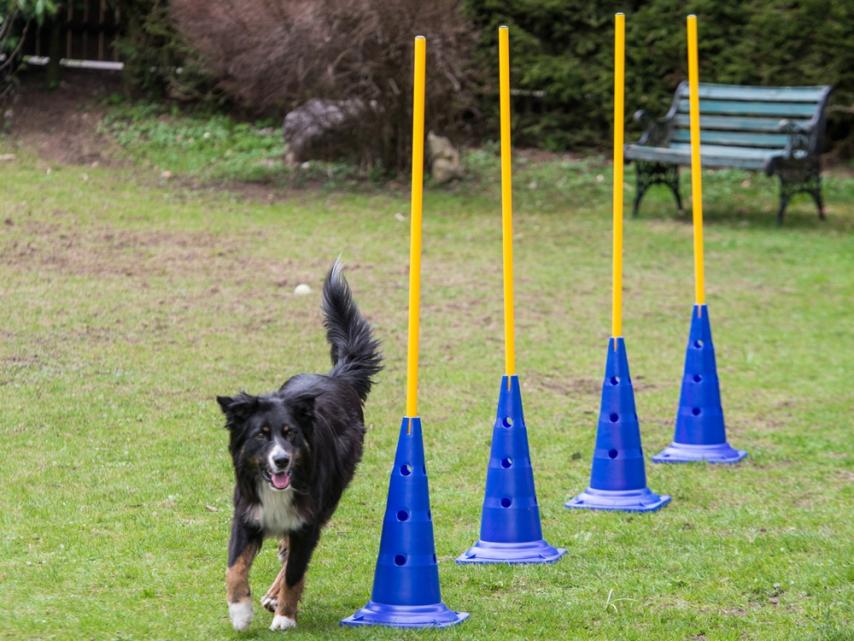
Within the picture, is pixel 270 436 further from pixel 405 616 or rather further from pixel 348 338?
pixel 348 338

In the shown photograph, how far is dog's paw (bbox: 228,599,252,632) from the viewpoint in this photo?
491 cm

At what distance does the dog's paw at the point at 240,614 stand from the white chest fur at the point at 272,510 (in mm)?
280

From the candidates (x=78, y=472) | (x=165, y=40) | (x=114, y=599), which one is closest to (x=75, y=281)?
(x=78, y=472)

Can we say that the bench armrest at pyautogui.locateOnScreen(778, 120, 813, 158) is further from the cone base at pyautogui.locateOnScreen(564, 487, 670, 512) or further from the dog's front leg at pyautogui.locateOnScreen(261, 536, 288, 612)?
the dog's front leg at pyautogui.locateOnScreen(261, 536, 288, 612)

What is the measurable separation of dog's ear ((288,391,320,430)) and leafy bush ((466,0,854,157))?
13.5m

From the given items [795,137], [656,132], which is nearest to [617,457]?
[795,137]

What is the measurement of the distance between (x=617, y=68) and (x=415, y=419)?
2.84 metres

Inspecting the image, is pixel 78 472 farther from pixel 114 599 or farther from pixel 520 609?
Answer: pixel 520 609

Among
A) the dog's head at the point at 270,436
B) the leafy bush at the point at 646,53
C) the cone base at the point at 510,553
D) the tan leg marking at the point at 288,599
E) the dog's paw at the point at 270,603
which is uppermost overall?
the leafy bush at the point at 646,53

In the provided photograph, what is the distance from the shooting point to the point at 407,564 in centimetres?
517

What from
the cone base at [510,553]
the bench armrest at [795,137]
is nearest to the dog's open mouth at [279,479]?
the cone base at [510,553]

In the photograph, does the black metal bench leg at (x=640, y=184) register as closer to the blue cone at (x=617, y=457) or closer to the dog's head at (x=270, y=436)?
the blue cone at (x=617, y=457)

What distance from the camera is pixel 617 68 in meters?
7.31

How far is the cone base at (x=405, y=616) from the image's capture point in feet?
16.7
